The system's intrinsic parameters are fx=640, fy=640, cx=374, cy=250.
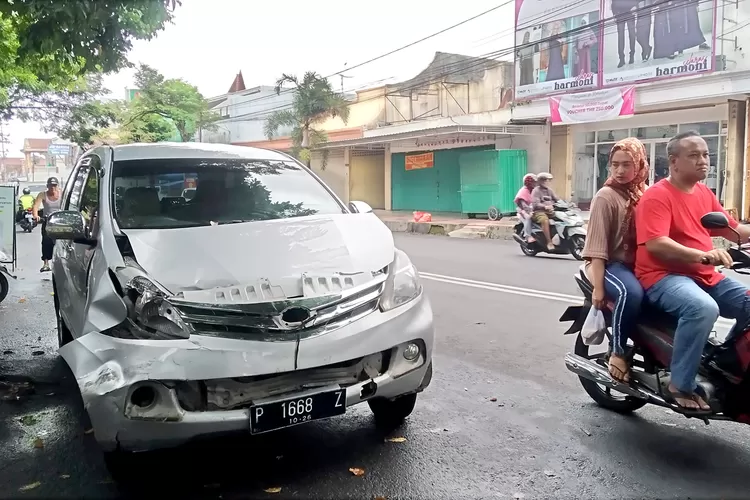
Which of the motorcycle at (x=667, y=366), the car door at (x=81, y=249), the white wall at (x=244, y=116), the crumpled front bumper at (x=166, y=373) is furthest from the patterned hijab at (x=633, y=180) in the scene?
the white wall at (x=244, y=116)

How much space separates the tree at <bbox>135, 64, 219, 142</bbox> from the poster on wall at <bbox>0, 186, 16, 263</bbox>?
29345mm

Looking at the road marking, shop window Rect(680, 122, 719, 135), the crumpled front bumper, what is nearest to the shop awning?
shop window Rect(680, 122, 719, 135)

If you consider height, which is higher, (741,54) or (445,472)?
(741,54)

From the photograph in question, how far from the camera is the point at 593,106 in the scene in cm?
1766

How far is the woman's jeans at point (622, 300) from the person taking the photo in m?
3.43

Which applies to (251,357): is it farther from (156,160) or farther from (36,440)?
(156,160)

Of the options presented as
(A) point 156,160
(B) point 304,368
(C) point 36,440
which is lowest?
(C) point 36,440

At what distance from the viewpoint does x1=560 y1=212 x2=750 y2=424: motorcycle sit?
3.12m

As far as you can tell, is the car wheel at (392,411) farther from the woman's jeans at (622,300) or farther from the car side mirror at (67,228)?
the car side mirror at (67,228)

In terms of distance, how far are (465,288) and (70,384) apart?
537 cm

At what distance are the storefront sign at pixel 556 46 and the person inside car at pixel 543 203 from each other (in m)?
7.87

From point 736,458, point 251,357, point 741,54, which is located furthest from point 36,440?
point 741,54

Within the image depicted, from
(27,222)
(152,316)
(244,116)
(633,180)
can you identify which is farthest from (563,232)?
(244,116)

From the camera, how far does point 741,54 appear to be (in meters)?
16.1
